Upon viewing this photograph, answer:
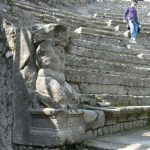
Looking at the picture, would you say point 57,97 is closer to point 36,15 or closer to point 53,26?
point 53,26

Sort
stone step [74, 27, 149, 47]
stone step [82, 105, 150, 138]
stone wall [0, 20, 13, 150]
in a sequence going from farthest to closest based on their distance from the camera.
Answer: stone step [74, 27, 149, 47] → stone step [82, 105, 150, 138] → stone wall [0, 20, 13, 150]

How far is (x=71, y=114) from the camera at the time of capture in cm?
451

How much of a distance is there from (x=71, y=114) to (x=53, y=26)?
3.46ft

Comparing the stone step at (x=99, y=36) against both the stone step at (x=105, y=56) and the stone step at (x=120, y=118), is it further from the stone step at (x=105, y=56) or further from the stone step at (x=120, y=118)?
the stone step at (x=120, y=118)

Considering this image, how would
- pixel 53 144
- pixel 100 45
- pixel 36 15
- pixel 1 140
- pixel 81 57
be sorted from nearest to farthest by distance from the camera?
pixel 53 144 → pixel 1 140 → pixel 81 57 → pixel 100 45 → pixel 36 15

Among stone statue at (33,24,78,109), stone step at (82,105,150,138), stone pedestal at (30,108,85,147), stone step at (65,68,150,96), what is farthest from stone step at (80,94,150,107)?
stone pedestal at (30,108,85,147)

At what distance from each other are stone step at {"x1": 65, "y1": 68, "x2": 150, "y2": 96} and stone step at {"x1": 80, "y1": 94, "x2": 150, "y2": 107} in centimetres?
43

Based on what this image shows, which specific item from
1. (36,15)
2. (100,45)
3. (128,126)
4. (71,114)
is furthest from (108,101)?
(36,15)

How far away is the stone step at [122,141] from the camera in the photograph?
4.66 meters

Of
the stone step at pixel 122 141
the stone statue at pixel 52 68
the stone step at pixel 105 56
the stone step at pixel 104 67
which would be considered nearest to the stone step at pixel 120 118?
the stone step at pixel 122 141

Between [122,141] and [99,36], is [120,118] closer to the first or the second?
[122,141]

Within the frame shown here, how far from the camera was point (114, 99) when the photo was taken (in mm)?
6680

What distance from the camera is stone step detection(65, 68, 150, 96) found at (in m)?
6.70

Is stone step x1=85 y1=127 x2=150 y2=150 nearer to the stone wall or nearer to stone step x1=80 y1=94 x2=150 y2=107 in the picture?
stone step x1=80 y1=94 x2=150 y2=107
